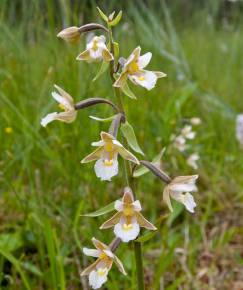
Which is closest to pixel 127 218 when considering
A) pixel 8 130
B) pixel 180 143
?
pixel 8 130

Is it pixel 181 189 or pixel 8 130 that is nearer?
pixel 181 189

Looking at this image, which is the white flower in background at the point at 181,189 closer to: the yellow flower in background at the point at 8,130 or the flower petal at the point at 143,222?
the flower petal at the point at 143,222

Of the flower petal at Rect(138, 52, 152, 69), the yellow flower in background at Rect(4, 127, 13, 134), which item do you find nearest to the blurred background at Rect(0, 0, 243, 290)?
the yellow flower in background at Rect(4, 127, 13, 134)

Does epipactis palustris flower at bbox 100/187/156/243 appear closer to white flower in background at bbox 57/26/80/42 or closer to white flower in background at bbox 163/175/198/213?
white flower in background at bbox 163/175/198/213

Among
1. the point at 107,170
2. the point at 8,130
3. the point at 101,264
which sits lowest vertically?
the point at 8,130

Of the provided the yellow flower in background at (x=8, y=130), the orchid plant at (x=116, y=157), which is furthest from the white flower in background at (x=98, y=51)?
the yellow flower in background at (x=8, y=130)

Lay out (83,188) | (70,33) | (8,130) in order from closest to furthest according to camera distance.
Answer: (70,33) < (83,188) < (8,130)

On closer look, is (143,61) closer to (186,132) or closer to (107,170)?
(107,170)
